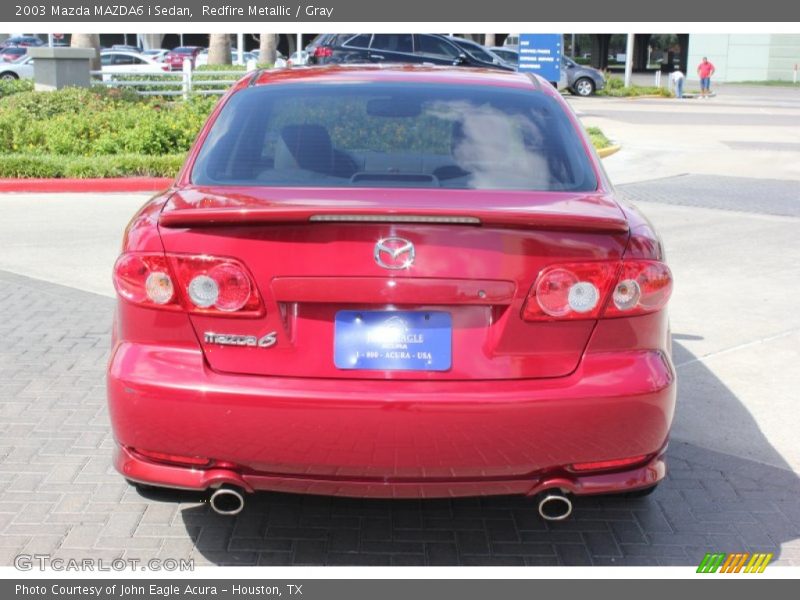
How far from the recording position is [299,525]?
4035 millimetres

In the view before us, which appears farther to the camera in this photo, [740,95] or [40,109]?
[740,95]

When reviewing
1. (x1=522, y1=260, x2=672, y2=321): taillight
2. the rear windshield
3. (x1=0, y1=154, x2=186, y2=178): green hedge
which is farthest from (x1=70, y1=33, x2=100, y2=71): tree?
(x1=522, y1=260, x2=672, y2=321): taillight

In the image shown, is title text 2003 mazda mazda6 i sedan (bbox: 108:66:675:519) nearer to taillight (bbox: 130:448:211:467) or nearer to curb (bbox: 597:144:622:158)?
taillight (bbox: 130:448:211:467)

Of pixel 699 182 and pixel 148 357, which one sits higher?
pixel 148 357

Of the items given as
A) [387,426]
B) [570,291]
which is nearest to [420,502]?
[387,426]

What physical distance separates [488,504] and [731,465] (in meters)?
1.20

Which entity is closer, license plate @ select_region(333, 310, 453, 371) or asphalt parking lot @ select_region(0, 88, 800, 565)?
license plate @ select_region(333, 310, 453, 371)

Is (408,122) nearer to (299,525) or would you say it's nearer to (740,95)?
(299,525)

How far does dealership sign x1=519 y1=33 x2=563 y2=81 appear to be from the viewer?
69.9 ft

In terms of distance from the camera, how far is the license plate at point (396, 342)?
3262mm

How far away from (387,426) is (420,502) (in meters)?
1.10

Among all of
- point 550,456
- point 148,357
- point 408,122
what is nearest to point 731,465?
point 550,456

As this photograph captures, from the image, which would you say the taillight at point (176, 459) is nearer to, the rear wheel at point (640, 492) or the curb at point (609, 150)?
the rear wheel at point (640, 492)
